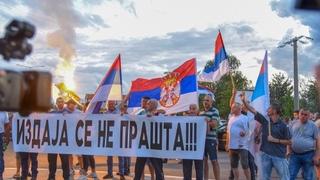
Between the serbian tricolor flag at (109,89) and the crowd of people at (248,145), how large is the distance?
199mm

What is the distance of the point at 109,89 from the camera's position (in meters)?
13.1

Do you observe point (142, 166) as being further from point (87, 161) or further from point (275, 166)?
point (275, 166)

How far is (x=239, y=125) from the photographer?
11859mm

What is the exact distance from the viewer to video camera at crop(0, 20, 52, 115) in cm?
382

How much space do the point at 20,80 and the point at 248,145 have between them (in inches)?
331

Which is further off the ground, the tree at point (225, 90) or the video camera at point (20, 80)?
the tree at point (225, 90)

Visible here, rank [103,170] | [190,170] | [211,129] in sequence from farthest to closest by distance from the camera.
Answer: [103,170], [211,129], [190,170]

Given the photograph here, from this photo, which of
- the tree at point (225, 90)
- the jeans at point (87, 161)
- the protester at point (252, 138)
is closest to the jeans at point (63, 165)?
the jeans at point (87, 161)

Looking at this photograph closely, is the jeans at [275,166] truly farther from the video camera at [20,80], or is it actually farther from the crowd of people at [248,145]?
the video camera at [20,80]

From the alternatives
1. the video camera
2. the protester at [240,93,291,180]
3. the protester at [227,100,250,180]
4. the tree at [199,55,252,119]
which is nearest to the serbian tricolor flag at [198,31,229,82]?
the protester at [227,100,250,180]

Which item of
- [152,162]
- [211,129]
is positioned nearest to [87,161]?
[152,162]

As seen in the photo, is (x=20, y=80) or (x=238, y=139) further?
(x=238, y=139)

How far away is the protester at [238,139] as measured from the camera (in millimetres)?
11773

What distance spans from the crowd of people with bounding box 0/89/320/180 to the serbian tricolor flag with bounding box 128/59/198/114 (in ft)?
3.70
